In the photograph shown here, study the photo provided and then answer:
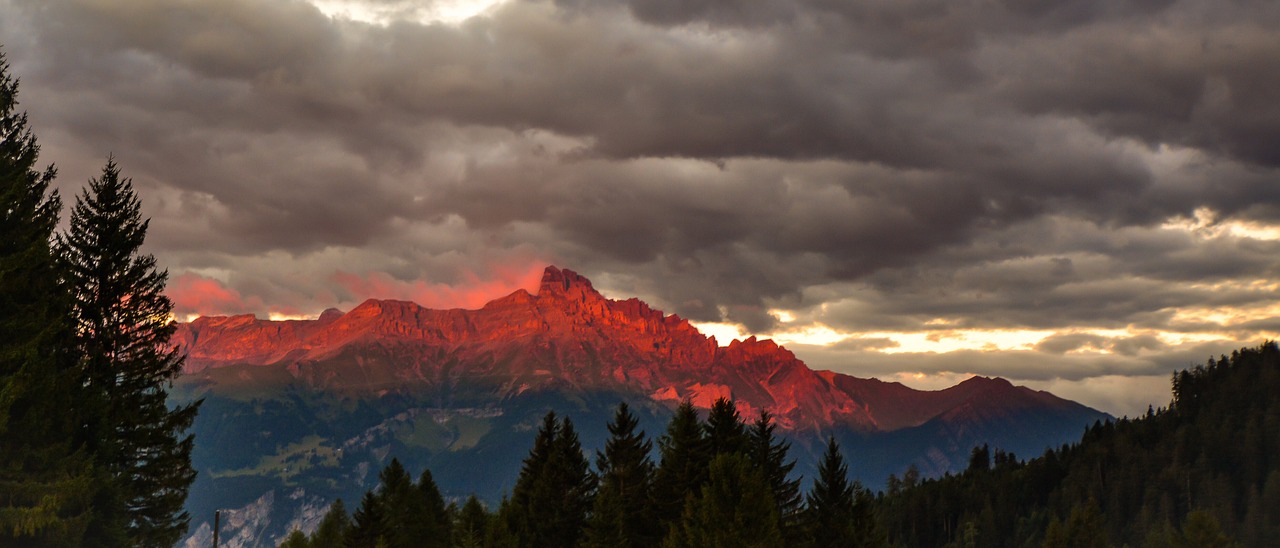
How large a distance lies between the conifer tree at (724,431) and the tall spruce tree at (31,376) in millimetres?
54585

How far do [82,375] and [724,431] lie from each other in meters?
54.9

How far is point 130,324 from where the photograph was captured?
2144 inches

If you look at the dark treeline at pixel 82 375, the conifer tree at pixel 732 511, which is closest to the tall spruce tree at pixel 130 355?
the dark treeline at pixel 82 375

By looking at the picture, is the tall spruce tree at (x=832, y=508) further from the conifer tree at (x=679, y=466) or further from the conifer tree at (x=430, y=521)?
the conifer tree at (x=430, y=521)

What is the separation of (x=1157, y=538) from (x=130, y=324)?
616 feet

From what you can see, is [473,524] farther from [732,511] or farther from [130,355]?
[130,355]

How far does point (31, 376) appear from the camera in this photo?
3706 cm

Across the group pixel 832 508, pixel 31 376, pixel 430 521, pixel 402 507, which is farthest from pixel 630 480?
pixel 31 376

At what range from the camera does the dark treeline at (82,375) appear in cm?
3788

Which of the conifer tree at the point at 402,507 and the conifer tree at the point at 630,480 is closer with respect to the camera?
the conifer tree at the point at 630,480

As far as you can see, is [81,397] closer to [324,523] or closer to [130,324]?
[130,324]

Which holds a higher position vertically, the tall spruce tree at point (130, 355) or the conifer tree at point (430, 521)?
the tall spruce tree at point (130, 355)

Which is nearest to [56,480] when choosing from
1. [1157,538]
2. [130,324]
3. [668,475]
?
[130,324]

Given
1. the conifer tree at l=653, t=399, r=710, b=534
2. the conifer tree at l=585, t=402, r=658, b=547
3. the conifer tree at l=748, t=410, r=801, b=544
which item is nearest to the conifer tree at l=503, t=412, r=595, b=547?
the conifer tree at l=585, t=402, r=658, b=547
